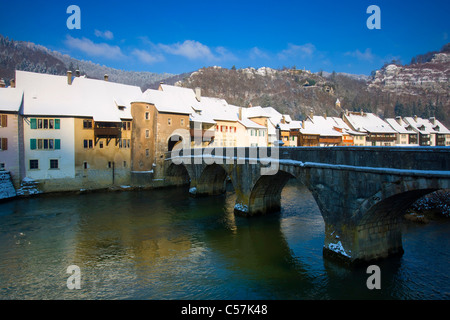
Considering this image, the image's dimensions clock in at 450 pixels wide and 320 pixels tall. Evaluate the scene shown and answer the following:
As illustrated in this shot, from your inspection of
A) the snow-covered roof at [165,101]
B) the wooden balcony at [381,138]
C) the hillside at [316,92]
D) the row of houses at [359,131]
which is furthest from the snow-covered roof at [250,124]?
the hillside at [316,92]

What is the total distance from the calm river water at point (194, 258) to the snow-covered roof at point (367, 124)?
60.7m

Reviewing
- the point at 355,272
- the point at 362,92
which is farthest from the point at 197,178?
the point at 362,92

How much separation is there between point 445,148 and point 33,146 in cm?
3834

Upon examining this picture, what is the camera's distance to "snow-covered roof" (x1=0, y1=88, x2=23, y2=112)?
3294 centimetres

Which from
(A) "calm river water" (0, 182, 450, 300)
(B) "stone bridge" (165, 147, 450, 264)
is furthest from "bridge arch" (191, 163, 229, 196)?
(B) "stone bridge" (165, 147, 450, 264)

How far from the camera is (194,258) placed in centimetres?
1694

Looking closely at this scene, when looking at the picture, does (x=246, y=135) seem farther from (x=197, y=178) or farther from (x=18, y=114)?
(x=18, y=114)

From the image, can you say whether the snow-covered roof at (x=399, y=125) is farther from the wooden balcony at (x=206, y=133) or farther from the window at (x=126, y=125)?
the window at (x=126, y=125)

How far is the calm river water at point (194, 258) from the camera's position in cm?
1313

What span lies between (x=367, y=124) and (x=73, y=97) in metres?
73.4

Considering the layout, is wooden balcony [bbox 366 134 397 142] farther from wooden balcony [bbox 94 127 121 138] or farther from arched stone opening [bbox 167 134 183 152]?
wooden balcony [bbox 94 127 121 138]

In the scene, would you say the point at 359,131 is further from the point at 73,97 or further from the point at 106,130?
the point at 73,97

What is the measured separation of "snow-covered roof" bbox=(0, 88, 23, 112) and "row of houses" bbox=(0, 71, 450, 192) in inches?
2.1
